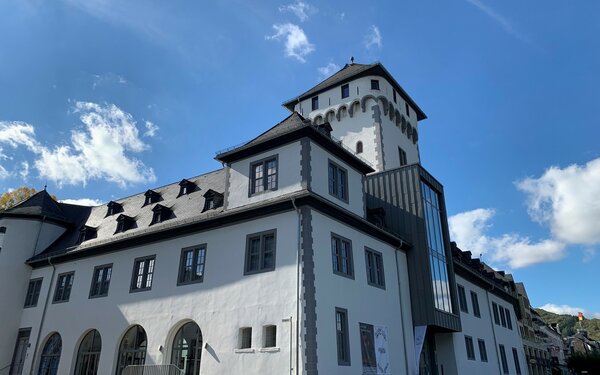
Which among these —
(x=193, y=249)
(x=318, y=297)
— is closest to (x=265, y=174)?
(x=193, y=249)

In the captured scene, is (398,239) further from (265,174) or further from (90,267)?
(90,267)

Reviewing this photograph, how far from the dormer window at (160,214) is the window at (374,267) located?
11.4m

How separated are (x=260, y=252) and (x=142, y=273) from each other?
833 centimetres

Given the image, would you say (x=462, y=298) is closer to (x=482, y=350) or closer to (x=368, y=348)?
(x=482, y=350)

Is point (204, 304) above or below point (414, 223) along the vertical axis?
below

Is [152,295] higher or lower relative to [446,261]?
lower

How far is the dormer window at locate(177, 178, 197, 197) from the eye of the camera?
2877cm

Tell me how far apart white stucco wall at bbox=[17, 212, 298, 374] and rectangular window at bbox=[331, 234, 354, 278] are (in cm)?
229

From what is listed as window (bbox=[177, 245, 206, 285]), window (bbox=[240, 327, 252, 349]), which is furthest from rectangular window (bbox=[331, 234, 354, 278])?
window (bbox=[177, 245, 206, 285])

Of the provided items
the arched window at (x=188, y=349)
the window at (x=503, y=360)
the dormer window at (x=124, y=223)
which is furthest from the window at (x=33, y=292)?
the window at (x=503, y=360)

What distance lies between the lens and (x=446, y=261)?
27812 mm

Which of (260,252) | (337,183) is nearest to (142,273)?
(260,252)

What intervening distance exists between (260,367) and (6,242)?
22.6 metres

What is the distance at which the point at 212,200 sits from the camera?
24.7 meters
